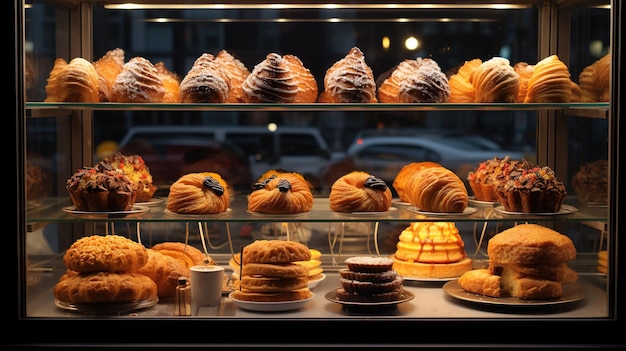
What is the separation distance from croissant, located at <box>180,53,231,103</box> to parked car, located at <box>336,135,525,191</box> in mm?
784

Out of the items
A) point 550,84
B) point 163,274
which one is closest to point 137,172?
point 163,274

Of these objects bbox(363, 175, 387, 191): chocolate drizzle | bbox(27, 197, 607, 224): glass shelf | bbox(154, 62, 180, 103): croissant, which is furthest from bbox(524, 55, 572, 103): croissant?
bbox(154, 62, 180, 103): croissant

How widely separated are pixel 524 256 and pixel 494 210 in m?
→ 0.27

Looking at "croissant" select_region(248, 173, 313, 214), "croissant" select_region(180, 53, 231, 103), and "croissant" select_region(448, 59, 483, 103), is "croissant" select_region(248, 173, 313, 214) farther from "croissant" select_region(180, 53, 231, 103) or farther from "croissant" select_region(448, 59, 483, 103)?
"croissant" select_region(448, 59, 483, 103)

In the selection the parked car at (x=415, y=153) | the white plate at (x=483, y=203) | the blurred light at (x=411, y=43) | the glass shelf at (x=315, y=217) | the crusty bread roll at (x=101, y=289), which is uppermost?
the blurred light at (x=411, y=43)

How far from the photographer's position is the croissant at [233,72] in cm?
361

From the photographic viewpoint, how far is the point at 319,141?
12.8ft

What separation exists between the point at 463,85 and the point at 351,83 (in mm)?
532

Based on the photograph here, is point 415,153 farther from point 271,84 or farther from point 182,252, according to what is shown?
point 182,252

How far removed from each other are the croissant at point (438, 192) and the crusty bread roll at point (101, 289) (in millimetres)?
1228

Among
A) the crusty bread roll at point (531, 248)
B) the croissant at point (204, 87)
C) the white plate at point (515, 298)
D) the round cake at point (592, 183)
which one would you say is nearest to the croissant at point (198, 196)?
the croissant at point (204, 87)

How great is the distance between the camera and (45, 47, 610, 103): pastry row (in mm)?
3395

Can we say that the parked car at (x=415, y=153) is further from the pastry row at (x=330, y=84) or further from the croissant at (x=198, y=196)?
the croissant at (x=198, y=196)

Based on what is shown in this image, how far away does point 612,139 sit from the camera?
10.1 ft
